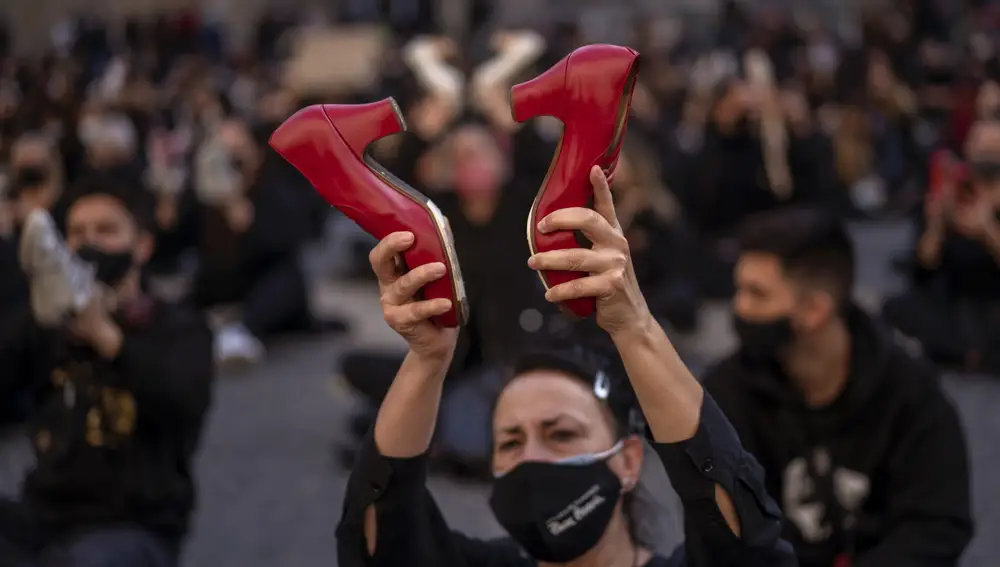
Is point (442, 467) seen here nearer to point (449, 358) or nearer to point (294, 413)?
point (294, 413)

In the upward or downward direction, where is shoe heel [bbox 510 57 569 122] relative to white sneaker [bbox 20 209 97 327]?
upward

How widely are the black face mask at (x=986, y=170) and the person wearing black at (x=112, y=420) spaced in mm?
3629

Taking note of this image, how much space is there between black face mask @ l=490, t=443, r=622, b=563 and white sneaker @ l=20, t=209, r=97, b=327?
48.1 inches

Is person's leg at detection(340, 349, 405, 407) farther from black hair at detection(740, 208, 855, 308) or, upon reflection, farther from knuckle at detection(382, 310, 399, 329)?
knuckle at detection(382, 310, 399, 329)

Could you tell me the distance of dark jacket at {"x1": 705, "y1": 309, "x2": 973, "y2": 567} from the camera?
8.04ft

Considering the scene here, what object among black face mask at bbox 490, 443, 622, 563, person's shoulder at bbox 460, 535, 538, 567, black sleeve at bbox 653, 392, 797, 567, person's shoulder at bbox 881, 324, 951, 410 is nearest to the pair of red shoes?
black sleeve at bbox 653, 392, 797, 567

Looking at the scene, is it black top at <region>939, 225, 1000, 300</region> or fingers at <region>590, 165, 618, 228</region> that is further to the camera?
black top at <region>939, 225, 1000, 300</region>

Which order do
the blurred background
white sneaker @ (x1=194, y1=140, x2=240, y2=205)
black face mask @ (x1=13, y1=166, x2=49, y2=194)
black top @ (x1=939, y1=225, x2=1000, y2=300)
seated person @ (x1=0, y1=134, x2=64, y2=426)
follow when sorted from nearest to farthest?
1. the blurred background
2. seated person @ (x1=0, y1=134, x2=64, y2=426)
3. black face mask @ (x1=13, y1=166, x2=49, y2=194)
4. black top @ (x1=939, y1=225, x2=1000, y2=300)
5. white sneaker @ (x1=194, y1=140, x2=240, y2=205)

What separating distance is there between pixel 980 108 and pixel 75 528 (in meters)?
7.18

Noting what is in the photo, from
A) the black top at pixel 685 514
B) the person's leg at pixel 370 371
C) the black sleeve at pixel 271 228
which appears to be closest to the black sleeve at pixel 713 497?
the black top at pixel 685 514

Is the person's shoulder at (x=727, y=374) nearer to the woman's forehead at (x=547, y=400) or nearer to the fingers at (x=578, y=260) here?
the woman's forehead at (x=547, y=400)

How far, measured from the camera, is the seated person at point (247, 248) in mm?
6172

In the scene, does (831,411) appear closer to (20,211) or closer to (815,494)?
(815,494)

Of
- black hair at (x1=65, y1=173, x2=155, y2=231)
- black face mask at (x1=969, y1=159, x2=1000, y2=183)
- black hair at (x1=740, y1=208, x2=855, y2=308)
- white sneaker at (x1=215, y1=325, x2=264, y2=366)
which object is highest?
black hair at (x1=65, y1=173, x2=155, y2=231)
